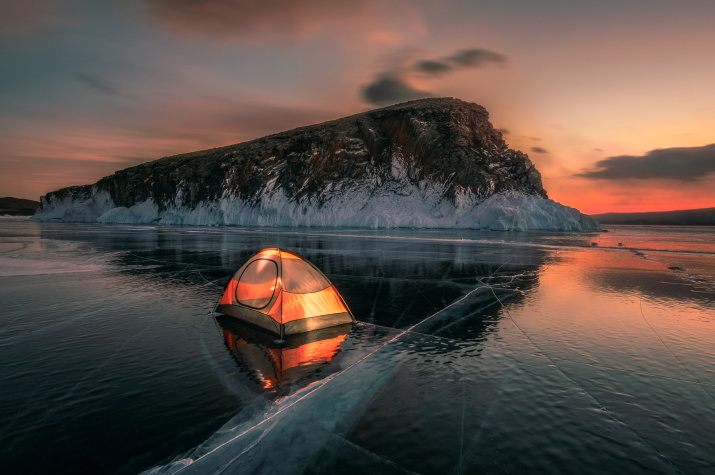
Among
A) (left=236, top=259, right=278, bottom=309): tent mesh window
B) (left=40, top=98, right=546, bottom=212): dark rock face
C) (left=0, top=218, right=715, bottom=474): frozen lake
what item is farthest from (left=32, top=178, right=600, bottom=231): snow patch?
(left=236, top=259, right=278, bottom=309): tent mesh window

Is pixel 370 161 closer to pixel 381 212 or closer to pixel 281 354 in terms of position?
pixel 381 212

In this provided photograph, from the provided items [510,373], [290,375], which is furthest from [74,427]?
[510,373]

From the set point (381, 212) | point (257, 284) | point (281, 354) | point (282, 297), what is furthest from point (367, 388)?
point (381, 212)

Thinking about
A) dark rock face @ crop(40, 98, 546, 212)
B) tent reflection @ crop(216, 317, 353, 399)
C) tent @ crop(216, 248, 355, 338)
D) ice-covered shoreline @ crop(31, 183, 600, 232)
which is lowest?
tent reflection @ crop(216, 317, 353, 399)

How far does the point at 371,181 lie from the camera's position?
88062mm

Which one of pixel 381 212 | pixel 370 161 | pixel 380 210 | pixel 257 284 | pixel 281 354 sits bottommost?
pixel 281 354

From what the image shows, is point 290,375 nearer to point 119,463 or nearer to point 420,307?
point 119,463

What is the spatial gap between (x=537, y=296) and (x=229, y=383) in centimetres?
1043

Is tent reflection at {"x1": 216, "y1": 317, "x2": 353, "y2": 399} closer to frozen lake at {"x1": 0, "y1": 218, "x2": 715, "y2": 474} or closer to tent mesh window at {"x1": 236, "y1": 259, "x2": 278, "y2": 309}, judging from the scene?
frozen lake at {"x1": 0, "y1": 218, "x2": 715, "y2": 474}

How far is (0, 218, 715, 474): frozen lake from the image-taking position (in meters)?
4.01

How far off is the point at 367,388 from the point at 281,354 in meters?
2.18

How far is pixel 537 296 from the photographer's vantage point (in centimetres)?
1242

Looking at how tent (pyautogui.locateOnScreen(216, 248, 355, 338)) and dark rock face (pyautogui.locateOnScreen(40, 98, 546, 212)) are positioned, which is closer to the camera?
tent (pyautogui.locateOnScreen(216, 248, 355, 338))

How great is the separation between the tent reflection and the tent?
8.8 inches
